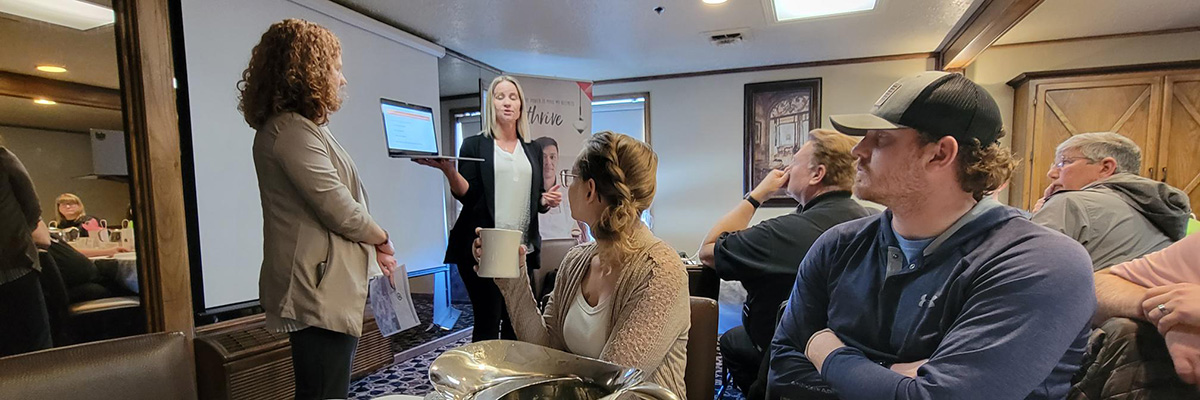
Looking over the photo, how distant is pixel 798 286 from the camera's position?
3.72 ft

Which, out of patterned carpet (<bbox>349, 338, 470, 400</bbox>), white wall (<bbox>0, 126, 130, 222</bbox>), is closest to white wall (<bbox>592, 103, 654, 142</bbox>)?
patterned carpet (<bbox>349, 338, 470, 400</bbox>)

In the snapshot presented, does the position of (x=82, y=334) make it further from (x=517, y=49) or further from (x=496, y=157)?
(x=517, y=49)

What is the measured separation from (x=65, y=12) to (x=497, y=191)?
159 centimetres

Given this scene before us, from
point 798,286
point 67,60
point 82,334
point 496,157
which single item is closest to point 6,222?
point 82,334

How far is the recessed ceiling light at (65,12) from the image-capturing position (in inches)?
61.5

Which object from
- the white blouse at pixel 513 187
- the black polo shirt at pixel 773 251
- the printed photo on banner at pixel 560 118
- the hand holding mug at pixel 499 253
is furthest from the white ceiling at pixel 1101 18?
the hand holding mug at pixel 499 253

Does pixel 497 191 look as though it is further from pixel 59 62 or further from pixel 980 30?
pixel 980 30

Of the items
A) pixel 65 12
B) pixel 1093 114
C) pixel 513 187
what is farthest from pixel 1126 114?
pixel 65 12

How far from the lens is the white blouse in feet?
8.09

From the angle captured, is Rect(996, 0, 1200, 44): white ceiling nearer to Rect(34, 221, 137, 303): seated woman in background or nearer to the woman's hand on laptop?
the woman's hand on laptop

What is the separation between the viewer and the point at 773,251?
1.59 m

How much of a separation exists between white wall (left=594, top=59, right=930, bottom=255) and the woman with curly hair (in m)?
3.80

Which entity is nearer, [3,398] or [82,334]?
[3,398]

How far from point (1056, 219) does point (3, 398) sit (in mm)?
2928
